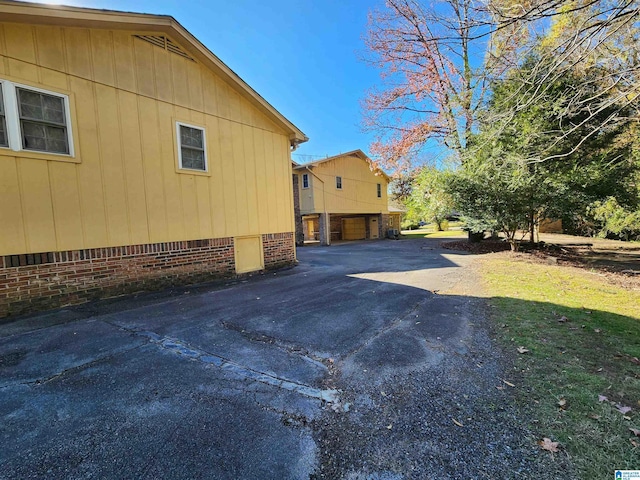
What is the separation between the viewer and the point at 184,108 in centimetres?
699

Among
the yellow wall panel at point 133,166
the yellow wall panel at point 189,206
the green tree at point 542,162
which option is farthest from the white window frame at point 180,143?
the green tree at point 542,162

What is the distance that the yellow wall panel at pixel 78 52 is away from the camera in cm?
536

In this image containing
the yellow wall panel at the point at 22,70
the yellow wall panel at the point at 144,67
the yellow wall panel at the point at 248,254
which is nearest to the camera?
the yellow wall panel at the point at 22,70

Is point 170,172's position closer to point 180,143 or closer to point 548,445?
point 180,143

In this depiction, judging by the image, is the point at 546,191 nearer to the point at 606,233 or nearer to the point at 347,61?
the point at 347,61

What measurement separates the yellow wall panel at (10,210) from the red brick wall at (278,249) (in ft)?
17.2

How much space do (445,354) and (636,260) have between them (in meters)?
13.6

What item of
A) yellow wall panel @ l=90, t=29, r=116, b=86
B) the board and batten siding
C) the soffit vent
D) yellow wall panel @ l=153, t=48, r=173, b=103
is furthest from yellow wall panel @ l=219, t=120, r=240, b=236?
yellow wall panel @ l=90, t=29, r=116, b=86

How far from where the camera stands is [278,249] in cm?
941

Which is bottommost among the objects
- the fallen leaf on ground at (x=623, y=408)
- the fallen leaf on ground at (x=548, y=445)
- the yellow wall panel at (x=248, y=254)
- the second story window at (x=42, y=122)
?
the fallen leaf on ground at (x=623, y=408)

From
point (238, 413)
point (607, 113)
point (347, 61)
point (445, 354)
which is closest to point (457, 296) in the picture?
point (445, 354)

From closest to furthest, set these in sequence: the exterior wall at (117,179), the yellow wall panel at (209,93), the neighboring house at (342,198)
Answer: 1. the exterior wall at (117,179)
2. the yellow wall panel at (209,93)
3. the neighboring house at (342,198)

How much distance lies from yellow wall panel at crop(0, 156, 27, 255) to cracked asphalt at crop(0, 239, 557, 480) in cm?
139

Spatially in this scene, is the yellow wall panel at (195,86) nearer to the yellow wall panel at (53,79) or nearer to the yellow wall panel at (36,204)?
the yellow wall panel at (53,79)
